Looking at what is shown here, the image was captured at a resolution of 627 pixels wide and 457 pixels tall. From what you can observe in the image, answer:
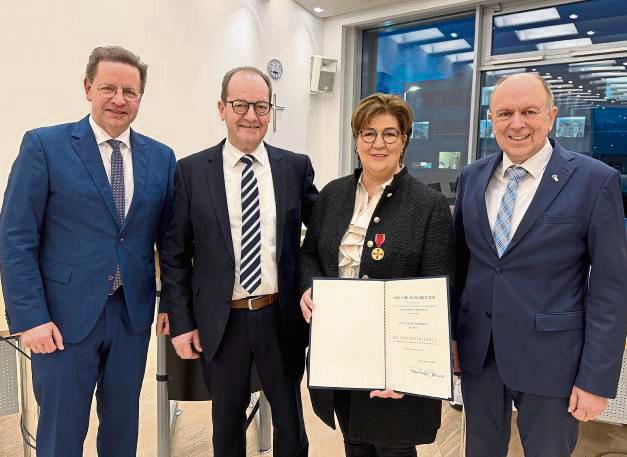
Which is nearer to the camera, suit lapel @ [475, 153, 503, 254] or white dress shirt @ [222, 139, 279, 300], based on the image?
suit lapel @ [475, 153, 503, 254]

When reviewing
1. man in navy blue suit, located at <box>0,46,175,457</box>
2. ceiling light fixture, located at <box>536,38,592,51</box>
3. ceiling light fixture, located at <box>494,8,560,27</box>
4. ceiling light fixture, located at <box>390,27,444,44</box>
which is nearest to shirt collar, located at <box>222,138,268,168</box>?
man in navy blue suit, located at <box>0,46,175,457</box>

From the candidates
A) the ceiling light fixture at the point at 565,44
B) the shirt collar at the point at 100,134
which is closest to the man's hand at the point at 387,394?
the shirt collar at the point at 100,134

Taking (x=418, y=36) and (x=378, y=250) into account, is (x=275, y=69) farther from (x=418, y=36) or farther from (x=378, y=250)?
(x=378, y=250)

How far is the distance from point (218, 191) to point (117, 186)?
13.8 inches

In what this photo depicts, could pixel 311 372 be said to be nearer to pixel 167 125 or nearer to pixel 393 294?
pixel 393 294

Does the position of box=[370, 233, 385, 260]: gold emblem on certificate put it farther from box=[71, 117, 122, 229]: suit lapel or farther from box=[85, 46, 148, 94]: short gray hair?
box=[85, 46, 148, 94]: short gray hair

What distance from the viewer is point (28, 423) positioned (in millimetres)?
2119

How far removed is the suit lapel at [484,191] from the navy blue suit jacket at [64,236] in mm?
1166

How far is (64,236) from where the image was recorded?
1.60m

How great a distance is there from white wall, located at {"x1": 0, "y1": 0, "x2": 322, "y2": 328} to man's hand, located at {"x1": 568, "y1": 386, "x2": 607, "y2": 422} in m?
3.75

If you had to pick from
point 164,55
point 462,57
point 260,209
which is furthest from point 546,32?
point 260,209

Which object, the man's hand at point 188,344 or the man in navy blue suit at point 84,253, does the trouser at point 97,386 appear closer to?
the man in navy blue suit at point 84,253

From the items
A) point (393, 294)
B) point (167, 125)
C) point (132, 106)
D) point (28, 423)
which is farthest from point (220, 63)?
point (393, 294)

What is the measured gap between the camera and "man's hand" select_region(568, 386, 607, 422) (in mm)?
1414
